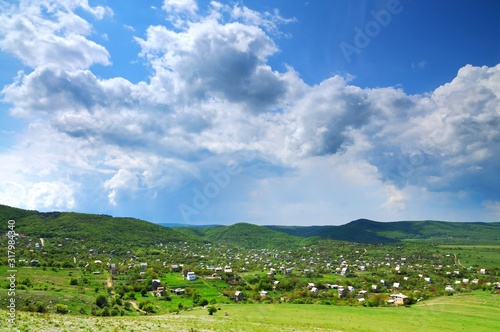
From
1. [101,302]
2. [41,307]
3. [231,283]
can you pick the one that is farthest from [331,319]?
[231,283]

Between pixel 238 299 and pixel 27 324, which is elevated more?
pixel 27 324

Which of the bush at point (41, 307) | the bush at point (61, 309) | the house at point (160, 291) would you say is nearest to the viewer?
the bush at point (41, 307)

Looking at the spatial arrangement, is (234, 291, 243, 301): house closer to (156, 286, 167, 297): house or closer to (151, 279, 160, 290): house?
(156, 286, 167, 297): house

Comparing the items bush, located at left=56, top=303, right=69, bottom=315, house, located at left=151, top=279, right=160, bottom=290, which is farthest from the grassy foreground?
house, located at left=151, top=279, right=160, bottom=290

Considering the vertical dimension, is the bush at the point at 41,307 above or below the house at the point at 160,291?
above

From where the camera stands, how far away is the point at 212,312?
226 feet

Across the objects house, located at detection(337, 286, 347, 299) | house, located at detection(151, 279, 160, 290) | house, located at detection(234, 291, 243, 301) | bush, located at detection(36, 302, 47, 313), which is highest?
bush, located at detection(36, 302, 47, 313)

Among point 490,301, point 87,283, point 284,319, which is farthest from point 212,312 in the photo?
point 490,301

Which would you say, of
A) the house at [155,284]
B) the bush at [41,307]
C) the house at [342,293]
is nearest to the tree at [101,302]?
the bush at [41,307]

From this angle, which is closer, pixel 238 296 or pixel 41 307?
pixel 41 307

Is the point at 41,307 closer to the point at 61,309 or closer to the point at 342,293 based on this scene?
the point at 61,309

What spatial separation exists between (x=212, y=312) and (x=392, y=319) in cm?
3517

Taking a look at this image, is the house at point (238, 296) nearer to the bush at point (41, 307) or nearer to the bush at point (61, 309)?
the bush at point (61, 309)

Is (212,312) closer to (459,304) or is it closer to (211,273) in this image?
(459,304)
